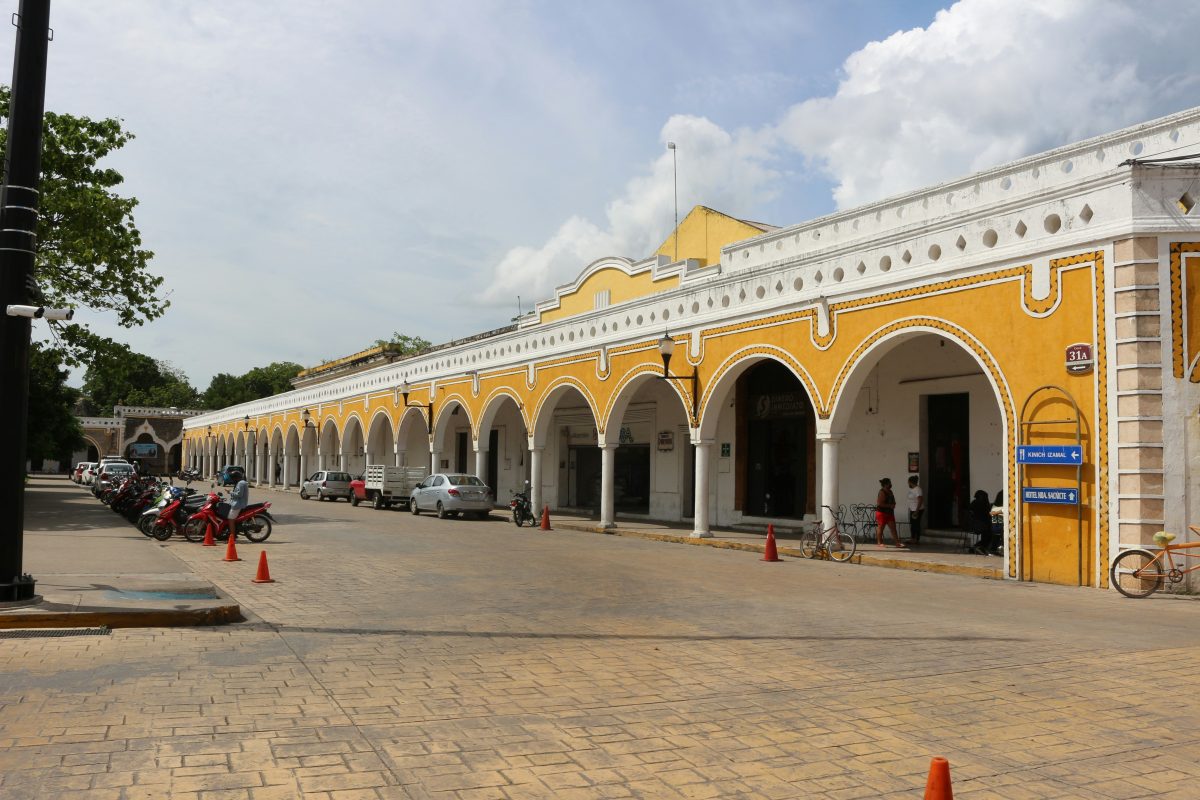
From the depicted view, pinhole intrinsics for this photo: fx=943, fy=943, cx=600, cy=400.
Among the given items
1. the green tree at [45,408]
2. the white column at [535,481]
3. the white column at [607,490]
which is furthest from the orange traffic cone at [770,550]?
the green tree at [45,408]

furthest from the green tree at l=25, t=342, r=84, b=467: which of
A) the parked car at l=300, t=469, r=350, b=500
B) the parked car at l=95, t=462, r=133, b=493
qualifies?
the parked car at l=300, t=469, r=350, b=500

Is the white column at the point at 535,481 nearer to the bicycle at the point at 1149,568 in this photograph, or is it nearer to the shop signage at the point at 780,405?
the shop signage at the point at 780,405

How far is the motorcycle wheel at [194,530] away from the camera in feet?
62.0

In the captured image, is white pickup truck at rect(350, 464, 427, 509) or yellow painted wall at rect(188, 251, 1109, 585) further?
white pickup truck at rect(350, 464, 427, 509)

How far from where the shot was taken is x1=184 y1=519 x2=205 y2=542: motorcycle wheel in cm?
1891

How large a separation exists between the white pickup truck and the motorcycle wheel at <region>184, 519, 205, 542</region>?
42.7ft

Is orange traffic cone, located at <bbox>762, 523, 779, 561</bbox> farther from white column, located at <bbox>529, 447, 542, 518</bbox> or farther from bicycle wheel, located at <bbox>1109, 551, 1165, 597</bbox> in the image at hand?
white column, located at <bbox>529, 447, 542, 518</bbox>

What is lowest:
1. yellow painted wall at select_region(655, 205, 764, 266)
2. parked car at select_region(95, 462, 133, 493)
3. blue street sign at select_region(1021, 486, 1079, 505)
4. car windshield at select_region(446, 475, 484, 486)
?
parked car at select_region(95, 462, 133, 493)

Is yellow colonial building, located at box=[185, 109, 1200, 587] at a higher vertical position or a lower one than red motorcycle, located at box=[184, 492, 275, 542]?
higher

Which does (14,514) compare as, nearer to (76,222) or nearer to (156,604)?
(156,604)

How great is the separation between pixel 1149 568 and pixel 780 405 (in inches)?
452

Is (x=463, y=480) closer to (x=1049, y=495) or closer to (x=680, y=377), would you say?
(x=680, y=377)

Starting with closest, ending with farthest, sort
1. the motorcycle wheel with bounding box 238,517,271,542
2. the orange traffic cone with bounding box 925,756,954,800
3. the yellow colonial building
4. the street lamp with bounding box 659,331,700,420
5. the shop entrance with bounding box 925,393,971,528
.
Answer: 1. the orange traffic cone with bounding box 925,756,954,800
2. the yellow colonial building
3. the shop entrance with bounding box 925,393,971,528
4. the motorcycle wheel with bounding box 238,517,271,542
5. the street lamp with bounding box 659,331,700,420

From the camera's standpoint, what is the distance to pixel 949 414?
18625mm
